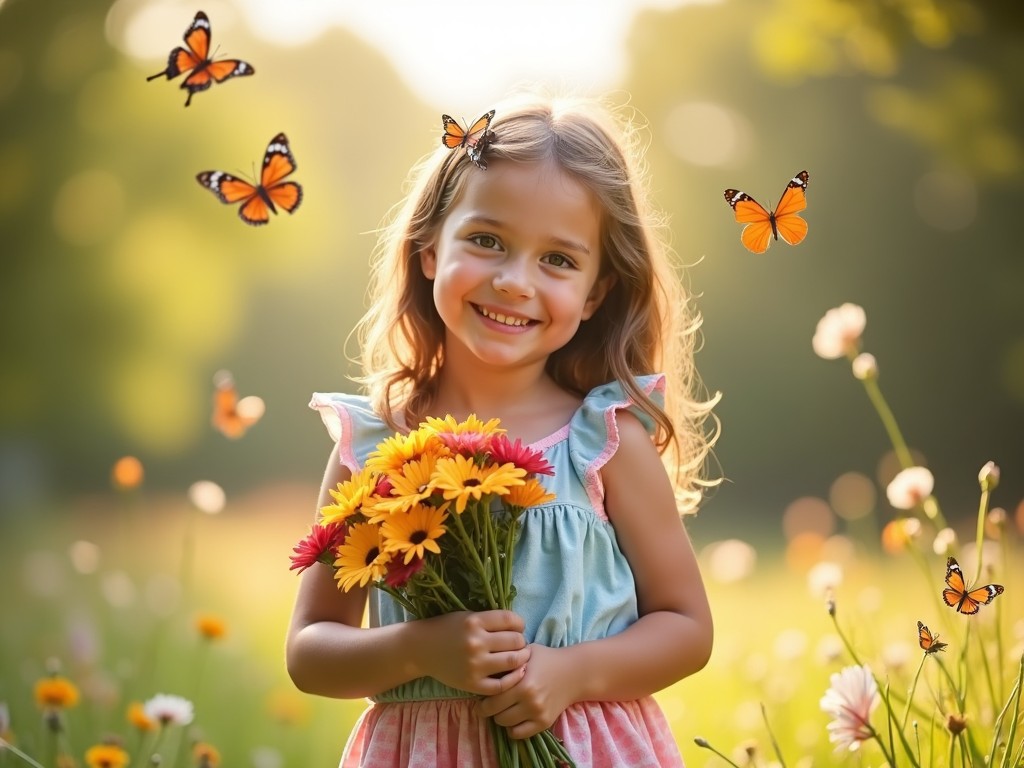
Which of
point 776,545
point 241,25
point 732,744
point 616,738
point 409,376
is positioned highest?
point 241,25

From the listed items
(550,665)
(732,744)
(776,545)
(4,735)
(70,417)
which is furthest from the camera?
(70,417)

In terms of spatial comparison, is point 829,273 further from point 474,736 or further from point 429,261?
point 474,736

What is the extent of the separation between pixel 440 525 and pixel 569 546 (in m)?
0.33

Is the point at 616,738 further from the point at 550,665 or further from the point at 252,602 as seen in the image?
the point at 252,602

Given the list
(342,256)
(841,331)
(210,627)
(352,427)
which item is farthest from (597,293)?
(342,256)

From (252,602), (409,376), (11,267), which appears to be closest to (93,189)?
(11,267)

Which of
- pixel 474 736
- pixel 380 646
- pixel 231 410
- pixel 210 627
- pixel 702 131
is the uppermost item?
pixel 702 131

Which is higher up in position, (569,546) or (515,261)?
(515,261)

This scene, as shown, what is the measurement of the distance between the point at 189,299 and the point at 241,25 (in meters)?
1.40

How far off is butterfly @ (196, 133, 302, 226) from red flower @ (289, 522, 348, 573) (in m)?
0.43

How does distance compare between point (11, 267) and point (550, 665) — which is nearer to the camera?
point (550, 665)

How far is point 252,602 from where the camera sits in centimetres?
411

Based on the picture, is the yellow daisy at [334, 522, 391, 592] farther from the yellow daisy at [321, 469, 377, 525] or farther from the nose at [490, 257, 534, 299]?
the nose at [490, 257, 534, 299]

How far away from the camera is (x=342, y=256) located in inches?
234
